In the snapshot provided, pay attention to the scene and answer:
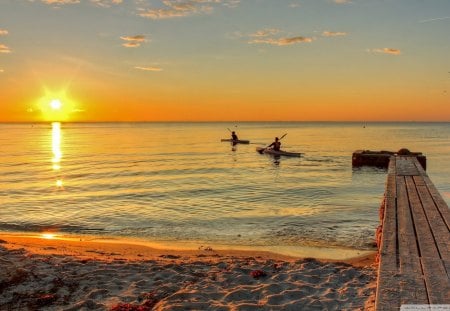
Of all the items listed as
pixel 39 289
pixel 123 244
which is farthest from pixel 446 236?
pixel 123 244

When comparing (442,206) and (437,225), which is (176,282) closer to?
(437,225)

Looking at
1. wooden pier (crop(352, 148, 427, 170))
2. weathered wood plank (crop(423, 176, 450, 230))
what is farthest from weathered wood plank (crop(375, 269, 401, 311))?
wooden pier (crop(352, 148, 427, 170))

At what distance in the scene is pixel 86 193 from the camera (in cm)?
2522

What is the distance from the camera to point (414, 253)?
751 cm

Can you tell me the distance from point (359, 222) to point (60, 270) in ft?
40.7

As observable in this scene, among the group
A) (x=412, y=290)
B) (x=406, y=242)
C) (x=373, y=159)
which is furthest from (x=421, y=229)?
(x=373, y=159)

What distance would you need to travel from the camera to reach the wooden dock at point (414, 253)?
5.75 meters

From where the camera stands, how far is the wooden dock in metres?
5.75

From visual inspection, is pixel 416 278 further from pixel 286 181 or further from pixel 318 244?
pixel 286 181

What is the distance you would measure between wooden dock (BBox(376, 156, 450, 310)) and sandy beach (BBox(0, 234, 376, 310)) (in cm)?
100

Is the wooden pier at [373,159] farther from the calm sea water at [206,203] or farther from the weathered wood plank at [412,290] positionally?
the weathered wood plank at [412,290]

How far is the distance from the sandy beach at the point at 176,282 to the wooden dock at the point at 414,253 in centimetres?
100

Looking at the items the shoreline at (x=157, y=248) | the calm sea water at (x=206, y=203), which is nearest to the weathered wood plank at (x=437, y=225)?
the shoreline at (x=157, y=248)

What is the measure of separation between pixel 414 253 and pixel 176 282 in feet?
16.6
